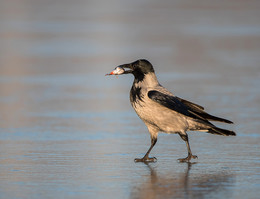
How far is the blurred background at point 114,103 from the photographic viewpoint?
6652 mm

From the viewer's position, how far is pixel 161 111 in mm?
7996

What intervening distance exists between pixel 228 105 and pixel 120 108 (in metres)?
1.77

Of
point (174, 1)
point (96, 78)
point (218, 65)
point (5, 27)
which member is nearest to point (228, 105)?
point (96, 78)

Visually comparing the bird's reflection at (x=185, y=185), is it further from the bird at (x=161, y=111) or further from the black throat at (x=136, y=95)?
the black throat at (x=136, y=95)

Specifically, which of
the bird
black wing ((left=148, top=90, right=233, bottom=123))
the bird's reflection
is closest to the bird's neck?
the bird

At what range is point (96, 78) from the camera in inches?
610

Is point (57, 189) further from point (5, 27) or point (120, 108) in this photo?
point (5, 27)

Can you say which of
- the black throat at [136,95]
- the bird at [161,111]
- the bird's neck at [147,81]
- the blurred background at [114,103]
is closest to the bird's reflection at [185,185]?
the blurred background at [114,103]

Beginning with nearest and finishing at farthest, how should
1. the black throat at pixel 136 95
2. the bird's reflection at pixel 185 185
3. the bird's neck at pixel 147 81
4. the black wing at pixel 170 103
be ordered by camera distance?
1. the bird's reflection at pixel 185 185
2. the black wing at pixel 170 103
3. the black throat at pixel 136 95
4. the bird's neck at pixel 147 81

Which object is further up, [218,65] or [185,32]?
[185,32]

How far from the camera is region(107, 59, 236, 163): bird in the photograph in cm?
791

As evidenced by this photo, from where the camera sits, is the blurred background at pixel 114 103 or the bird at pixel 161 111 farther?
the bird at pixel 161 111

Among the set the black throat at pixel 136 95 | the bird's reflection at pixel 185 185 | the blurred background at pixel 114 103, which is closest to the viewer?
the bird's reflection at pixel 185 185

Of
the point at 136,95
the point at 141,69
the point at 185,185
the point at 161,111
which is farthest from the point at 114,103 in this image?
the point at 185,185
